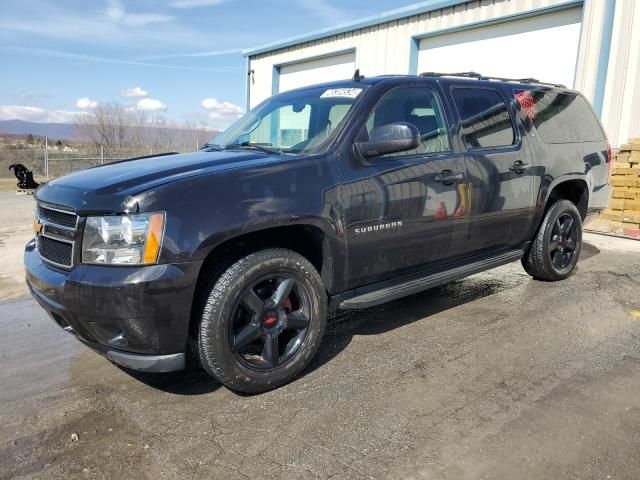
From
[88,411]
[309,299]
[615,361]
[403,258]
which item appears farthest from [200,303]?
[615,361]

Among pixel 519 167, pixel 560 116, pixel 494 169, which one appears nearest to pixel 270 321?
pixel 494 169

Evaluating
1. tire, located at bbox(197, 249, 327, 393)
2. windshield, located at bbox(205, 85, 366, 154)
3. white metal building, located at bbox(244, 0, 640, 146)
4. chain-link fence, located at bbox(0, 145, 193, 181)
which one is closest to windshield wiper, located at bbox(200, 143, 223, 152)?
windshield, located at bbox(205, 85, 366, 154)

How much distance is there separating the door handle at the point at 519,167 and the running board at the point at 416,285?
768mm

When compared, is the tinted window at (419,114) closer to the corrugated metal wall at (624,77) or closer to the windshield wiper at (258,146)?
the windshield wiper at (258,146)

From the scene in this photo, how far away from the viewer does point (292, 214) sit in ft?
10.2

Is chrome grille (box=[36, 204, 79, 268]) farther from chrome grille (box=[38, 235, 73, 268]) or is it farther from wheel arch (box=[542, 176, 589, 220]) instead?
wheel arch (box=[542, 176, 589, 220])

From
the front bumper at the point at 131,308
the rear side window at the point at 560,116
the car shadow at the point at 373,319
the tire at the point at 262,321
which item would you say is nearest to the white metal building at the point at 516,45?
the rear side window at the point at 560,116

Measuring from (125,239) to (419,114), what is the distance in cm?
239

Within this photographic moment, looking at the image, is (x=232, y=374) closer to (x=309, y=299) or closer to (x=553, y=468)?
(x=309, y=299)

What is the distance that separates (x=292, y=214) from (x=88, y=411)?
1.62m

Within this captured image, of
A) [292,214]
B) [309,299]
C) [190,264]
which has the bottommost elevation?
[309,299]

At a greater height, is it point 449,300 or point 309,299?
point 309,299

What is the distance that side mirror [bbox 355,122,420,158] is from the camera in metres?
3.44

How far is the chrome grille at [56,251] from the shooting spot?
2912mm
